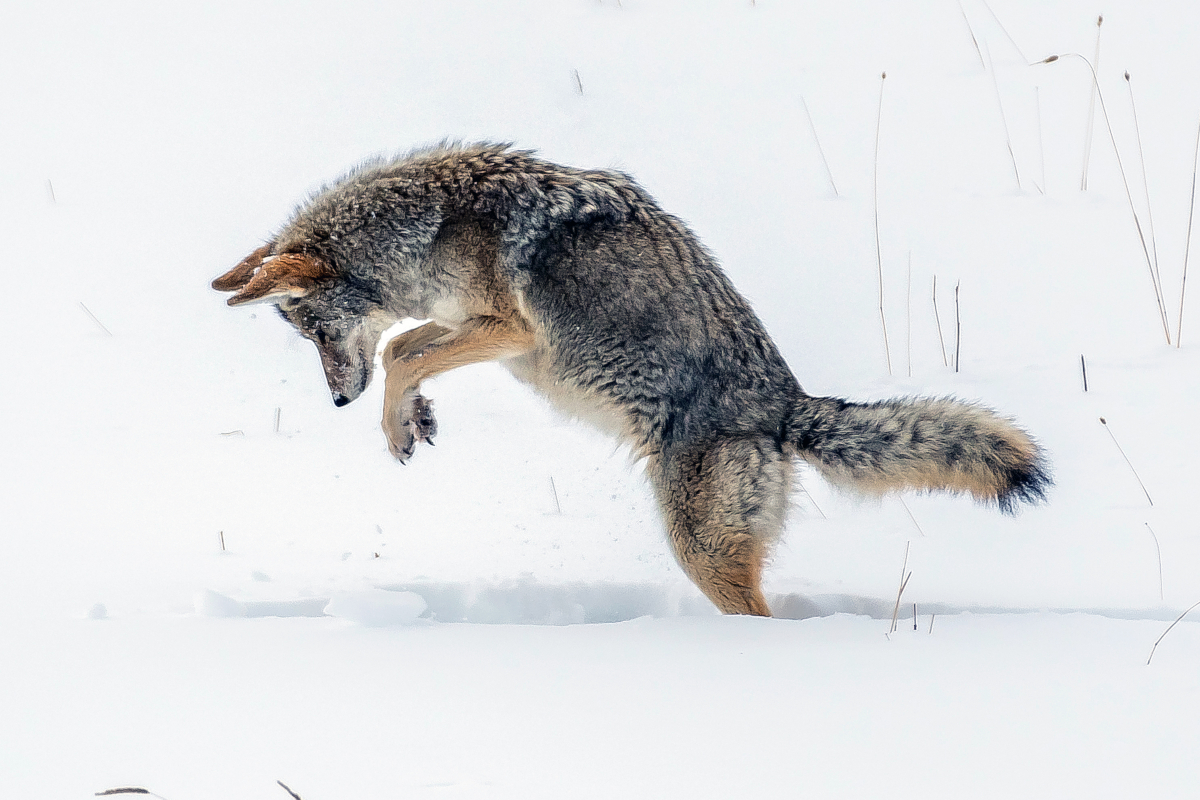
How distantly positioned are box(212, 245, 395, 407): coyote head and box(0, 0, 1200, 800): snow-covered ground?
532 mm

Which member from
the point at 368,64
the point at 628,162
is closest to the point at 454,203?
the point at 628,162

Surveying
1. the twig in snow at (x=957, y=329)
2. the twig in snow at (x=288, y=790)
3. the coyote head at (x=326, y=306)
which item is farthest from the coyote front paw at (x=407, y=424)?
the twig in snow at (x=957, y=329)

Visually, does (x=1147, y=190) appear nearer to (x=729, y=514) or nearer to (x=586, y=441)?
(x=586, y=441)

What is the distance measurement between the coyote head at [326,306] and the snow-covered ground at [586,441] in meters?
0.53

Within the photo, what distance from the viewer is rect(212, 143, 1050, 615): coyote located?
139 inches

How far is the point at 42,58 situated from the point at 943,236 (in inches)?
268

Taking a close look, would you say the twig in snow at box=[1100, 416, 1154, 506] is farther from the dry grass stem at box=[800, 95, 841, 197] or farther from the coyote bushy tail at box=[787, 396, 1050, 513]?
the dry grass stem at box=[800, 95, 841, 197]

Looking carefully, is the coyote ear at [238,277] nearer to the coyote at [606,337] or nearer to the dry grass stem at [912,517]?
the coyote at [606,337]

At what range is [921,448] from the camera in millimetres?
3475

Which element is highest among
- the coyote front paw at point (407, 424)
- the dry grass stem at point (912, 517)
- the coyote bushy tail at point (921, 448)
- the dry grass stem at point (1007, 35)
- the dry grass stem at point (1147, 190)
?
the dry grass stem at point (1007, 35)

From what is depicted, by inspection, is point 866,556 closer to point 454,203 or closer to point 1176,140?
point 454,203

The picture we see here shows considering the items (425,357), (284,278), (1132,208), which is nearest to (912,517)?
(425,357)

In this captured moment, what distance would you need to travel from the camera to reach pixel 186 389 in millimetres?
5289

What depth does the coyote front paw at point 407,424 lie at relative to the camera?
4096 mm
